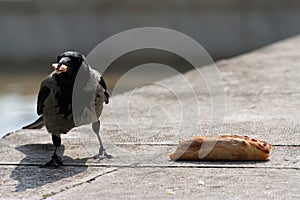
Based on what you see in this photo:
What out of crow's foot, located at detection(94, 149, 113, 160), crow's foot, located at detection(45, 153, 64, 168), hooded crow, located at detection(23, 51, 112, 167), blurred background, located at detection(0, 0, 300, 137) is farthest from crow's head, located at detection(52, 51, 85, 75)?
blurred background, located at detection(0, 0, 300, 137)

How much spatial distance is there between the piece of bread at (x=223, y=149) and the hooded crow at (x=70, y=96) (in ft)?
2.33

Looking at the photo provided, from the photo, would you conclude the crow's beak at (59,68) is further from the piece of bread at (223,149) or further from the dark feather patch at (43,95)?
the piece of bread at (223,149)

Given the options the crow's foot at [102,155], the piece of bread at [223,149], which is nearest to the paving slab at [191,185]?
the piece of bread at [223,149]

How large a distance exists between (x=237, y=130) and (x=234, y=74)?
390 cm

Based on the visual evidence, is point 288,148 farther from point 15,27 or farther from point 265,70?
point 15,27

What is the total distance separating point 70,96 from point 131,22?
1534cm

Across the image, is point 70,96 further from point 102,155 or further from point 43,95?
point 102,155

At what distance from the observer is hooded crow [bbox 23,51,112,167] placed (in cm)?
549

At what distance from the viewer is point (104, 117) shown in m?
7.65

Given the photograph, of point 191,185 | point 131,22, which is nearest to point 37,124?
point 191,185

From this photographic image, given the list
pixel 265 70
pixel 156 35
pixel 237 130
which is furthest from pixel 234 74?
→ pixel 156 35

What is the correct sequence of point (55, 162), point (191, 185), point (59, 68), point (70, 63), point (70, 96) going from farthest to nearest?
point (55, 162), point (70, 96), point (70, 63), point (59, 68), point (191, 185)

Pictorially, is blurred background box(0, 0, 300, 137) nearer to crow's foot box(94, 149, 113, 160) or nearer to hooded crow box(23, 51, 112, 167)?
crow's foot box(94, 149, 113, 160)

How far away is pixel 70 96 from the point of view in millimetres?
5559
